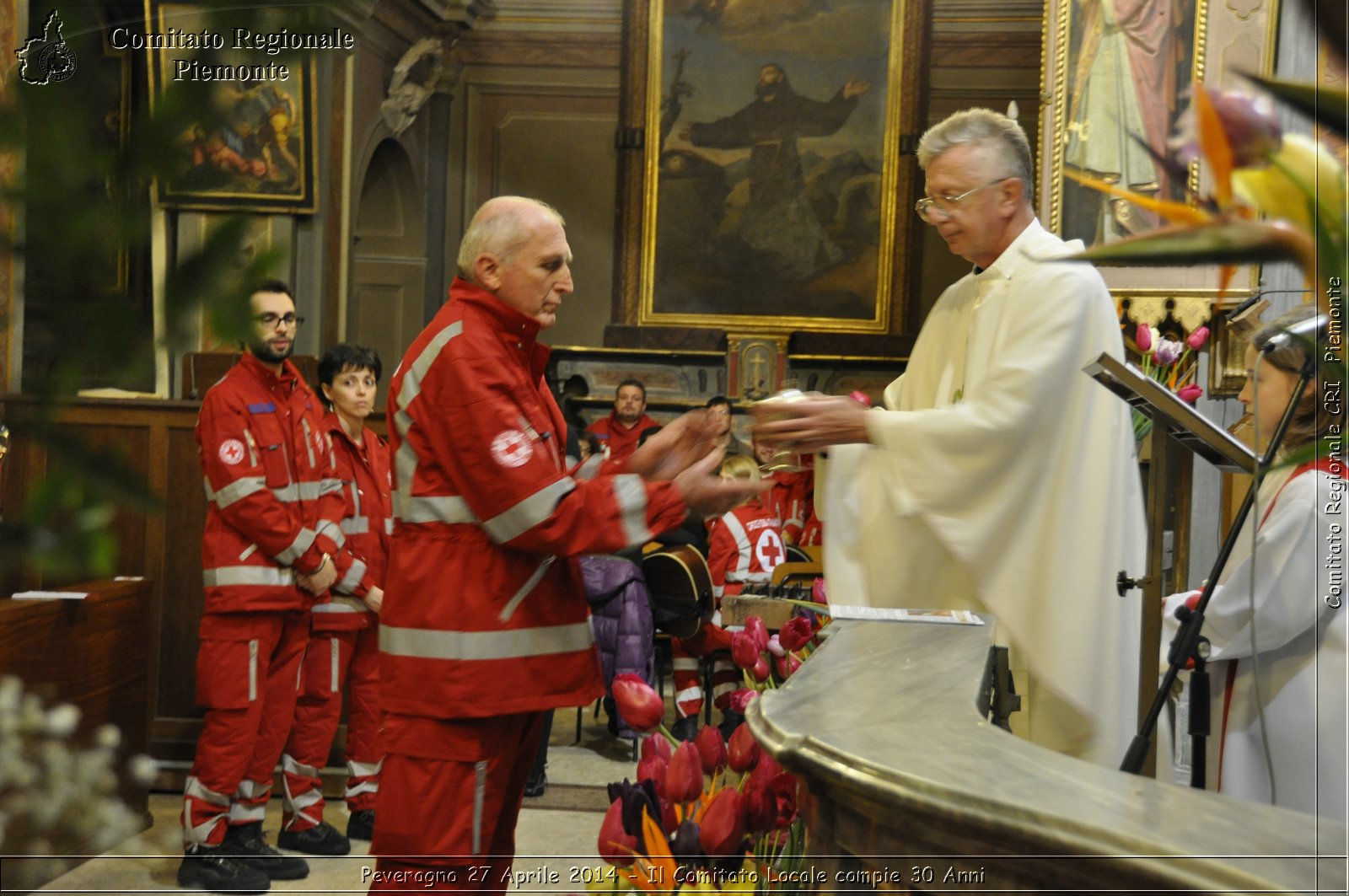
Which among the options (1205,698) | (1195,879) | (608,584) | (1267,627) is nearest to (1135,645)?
(1267,627)

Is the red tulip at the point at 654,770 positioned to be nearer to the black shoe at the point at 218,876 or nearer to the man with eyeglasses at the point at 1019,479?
the man with eyeglasses at the point at 1019,479

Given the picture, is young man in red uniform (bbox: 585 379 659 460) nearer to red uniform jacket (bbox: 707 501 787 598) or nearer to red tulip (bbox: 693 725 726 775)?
red uniform jacket (bbox: 707 501 787 598)

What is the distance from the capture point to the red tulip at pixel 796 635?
9.23 feet

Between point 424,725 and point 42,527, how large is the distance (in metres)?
2.22

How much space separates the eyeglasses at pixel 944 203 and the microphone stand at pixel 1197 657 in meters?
0.81

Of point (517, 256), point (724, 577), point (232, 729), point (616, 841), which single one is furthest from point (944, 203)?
point (724, 577)

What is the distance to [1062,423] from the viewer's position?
2.49 m

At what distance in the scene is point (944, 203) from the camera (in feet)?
8.86

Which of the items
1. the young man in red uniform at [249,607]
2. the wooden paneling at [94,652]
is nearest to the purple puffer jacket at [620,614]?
the young man in red uniform at [249,607]

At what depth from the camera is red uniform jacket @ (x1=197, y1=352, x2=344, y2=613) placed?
14.4 ft

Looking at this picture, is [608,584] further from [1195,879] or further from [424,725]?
[1195,879]

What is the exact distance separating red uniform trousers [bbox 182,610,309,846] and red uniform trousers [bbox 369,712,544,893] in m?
1.98

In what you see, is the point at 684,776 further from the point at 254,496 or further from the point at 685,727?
the point at 685,727

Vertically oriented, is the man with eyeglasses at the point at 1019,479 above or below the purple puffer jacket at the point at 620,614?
above
